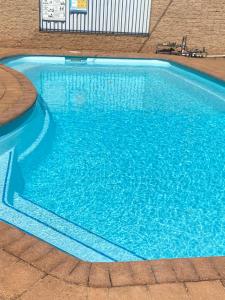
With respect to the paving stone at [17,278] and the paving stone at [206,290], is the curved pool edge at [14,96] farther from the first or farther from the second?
the paving stone at [206,290]

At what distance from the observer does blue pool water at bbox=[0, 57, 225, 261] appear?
Result: 14.7ft

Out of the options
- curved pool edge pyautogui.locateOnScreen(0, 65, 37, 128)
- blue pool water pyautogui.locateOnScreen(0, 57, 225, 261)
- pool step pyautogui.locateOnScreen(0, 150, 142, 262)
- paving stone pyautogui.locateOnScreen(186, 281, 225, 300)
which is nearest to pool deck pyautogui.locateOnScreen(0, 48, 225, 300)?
paving stone pyautogui.locateOnScreen(186, 281, 225, 300)

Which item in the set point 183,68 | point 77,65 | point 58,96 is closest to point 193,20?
point 183,68

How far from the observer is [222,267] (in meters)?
3.30

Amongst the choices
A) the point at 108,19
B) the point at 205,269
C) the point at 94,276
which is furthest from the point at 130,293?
the point at 108,19

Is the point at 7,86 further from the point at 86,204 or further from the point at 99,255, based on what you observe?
the point at 99,255

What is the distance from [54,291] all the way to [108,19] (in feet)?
50.2

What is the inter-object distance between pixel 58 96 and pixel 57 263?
24.9 feet

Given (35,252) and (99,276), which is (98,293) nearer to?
(99,276)

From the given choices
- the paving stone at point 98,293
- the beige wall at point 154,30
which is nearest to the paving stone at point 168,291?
the paving stone at point 98,293

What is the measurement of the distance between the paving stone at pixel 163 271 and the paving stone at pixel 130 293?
0.61 ft

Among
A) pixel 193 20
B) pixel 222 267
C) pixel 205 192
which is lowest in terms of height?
pixel 205 192

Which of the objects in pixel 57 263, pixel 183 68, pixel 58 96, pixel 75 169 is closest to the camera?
pixel 57 263

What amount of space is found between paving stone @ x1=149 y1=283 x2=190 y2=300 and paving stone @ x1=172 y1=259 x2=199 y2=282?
10 cm
